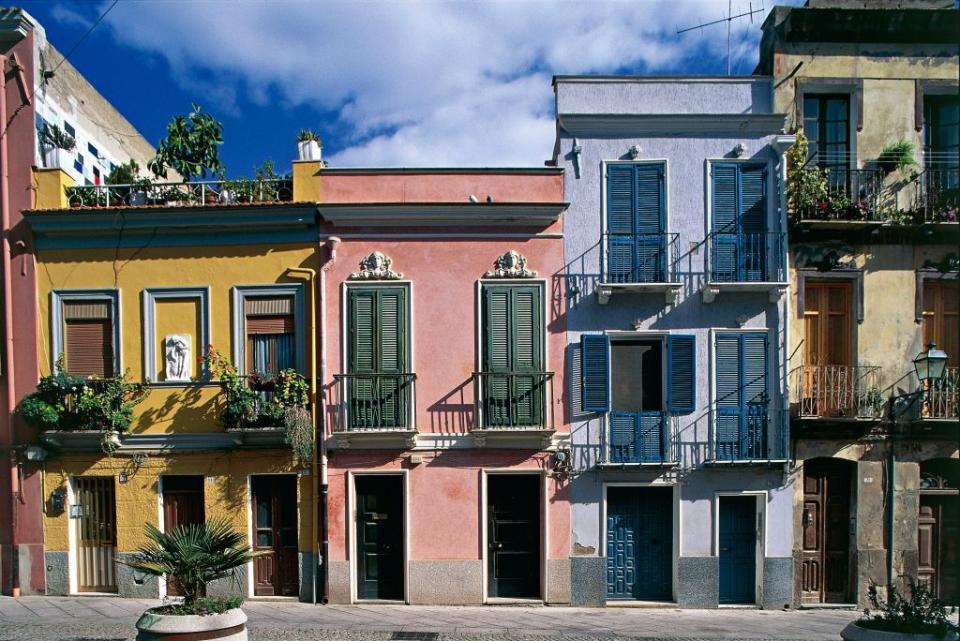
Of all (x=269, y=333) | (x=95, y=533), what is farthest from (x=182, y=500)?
(x=269, y=333)

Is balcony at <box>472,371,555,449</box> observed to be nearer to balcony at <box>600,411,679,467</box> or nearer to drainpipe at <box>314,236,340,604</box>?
balcony at <box>600,411,679,467</box>

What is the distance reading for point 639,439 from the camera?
13086 mm

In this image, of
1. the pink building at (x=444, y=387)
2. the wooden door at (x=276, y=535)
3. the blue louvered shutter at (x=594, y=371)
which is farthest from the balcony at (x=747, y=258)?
the wooden door at (x=276, y=535)

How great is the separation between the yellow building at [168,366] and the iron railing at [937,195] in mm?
11916

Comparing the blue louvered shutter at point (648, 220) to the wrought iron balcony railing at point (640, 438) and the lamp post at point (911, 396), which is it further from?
the lamp post at point (911, 396)

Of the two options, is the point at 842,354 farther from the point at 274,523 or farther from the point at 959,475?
the point at 274,523

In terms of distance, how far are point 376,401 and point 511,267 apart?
3663mm

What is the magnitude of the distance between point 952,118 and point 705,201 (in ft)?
18.0

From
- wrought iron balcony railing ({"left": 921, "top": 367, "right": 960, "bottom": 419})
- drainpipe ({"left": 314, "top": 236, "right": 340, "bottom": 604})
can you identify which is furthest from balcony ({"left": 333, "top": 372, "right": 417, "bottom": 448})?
wrought iron balcony railing ({"left": 921, "top": 367, "right": 960, "bottom": 419})

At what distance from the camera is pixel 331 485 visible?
13.1 metres

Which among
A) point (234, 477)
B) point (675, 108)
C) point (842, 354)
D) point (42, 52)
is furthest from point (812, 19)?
point (42, 52)

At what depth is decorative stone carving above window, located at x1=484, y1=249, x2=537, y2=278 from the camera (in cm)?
1330

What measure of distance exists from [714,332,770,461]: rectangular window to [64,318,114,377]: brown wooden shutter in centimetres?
1201

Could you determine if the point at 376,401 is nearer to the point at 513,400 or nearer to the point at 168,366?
the point at 513,400
